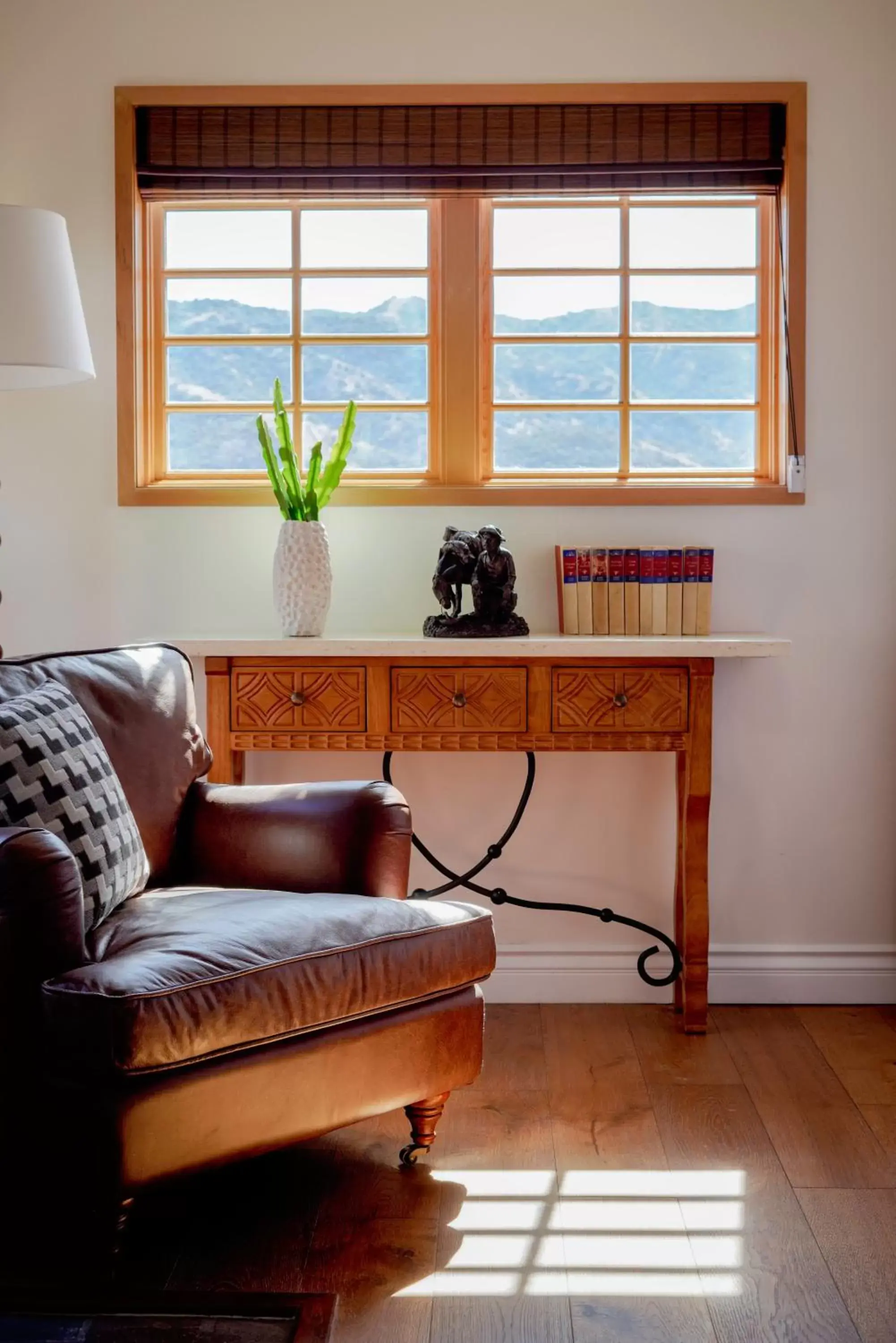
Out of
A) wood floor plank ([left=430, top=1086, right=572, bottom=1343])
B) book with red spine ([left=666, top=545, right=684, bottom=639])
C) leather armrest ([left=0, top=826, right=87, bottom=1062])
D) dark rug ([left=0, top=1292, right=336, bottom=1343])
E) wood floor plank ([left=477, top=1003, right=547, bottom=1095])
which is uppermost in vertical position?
book with red spine ([left=666, top=545, right=684, bottom=639])

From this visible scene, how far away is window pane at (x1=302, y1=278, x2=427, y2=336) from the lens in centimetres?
319

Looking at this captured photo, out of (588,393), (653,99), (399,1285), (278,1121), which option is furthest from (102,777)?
(653,99)

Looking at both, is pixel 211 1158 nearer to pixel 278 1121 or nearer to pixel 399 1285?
pixel 278 1121

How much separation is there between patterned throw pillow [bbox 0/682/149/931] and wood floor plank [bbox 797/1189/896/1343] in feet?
4.12

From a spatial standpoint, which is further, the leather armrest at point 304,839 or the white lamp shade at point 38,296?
the white lamp shade at point 38,296

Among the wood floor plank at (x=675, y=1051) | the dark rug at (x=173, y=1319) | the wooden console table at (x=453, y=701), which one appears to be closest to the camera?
the dark rug at (x=173, y=1319)

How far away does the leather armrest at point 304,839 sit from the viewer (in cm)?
228

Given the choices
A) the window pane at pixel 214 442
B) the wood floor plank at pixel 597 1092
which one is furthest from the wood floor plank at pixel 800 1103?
the window pane at pixel 214 442

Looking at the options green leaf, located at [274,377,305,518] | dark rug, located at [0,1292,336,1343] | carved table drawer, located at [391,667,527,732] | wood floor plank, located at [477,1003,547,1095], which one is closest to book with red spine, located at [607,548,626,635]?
carved table drawer, located at [391,667,527,732]

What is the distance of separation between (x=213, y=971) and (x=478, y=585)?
4.18ft

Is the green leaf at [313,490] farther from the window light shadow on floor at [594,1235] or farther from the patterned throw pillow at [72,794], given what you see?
the window light shadow on floor at [594,1235]

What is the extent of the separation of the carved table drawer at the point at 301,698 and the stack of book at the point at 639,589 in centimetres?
58

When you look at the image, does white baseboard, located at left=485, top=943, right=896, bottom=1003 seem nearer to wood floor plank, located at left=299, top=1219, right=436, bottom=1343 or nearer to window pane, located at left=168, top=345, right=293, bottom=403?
wood floor plank, located at left=299, top=1219, right=436, bottom=1343

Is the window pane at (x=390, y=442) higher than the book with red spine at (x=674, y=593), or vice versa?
the window pane at (x=390, y=442)
